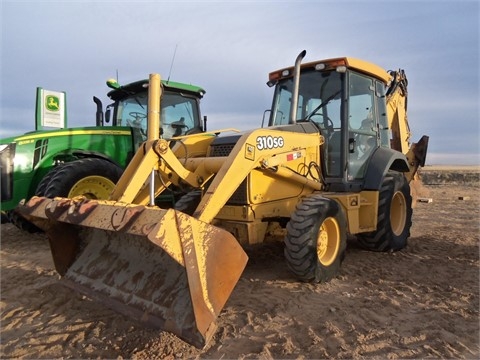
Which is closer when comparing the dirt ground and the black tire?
the dirt ground

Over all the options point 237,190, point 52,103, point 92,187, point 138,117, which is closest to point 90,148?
point 92,187

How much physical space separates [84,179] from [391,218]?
4768mm

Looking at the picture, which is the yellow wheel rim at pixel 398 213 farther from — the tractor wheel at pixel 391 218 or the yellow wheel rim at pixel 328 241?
the yellow wheel rim at pixel 328 241

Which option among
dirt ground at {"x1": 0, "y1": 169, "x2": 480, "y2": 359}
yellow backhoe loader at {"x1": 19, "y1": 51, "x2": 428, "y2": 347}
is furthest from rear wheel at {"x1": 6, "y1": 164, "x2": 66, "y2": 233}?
yellow backhoe loader at {"x1": 19, "y1": 51, "x2": 428, "y2": 347}

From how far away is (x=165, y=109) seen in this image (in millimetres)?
7758

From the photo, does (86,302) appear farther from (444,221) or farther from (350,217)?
(444,221)

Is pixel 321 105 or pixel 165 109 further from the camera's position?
pixel 165 109

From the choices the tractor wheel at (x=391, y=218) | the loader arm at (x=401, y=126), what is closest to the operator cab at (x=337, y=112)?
the tractor wheel at (x=391, y=218)

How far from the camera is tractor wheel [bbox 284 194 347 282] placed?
13.1 feet

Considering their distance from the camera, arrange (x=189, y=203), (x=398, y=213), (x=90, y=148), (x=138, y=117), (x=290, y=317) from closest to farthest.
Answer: (x=290, y=317) → (x=189, y=203) → (x=398, y=213) → (x=90, y=148) → (x=138, y=117)

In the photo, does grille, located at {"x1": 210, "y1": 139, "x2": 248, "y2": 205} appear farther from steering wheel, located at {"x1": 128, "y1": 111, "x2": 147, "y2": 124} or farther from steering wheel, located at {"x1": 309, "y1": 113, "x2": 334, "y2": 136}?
steering wheel, located at {"x1": 128, "y1": 111, "x2": 147, "y2": 124}

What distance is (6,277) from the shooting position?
471 centimetres

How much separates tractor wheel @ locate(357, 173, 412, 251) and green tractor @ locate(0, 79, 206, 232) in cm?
394

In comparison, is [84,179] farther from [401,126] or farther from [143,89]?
[401,126]
